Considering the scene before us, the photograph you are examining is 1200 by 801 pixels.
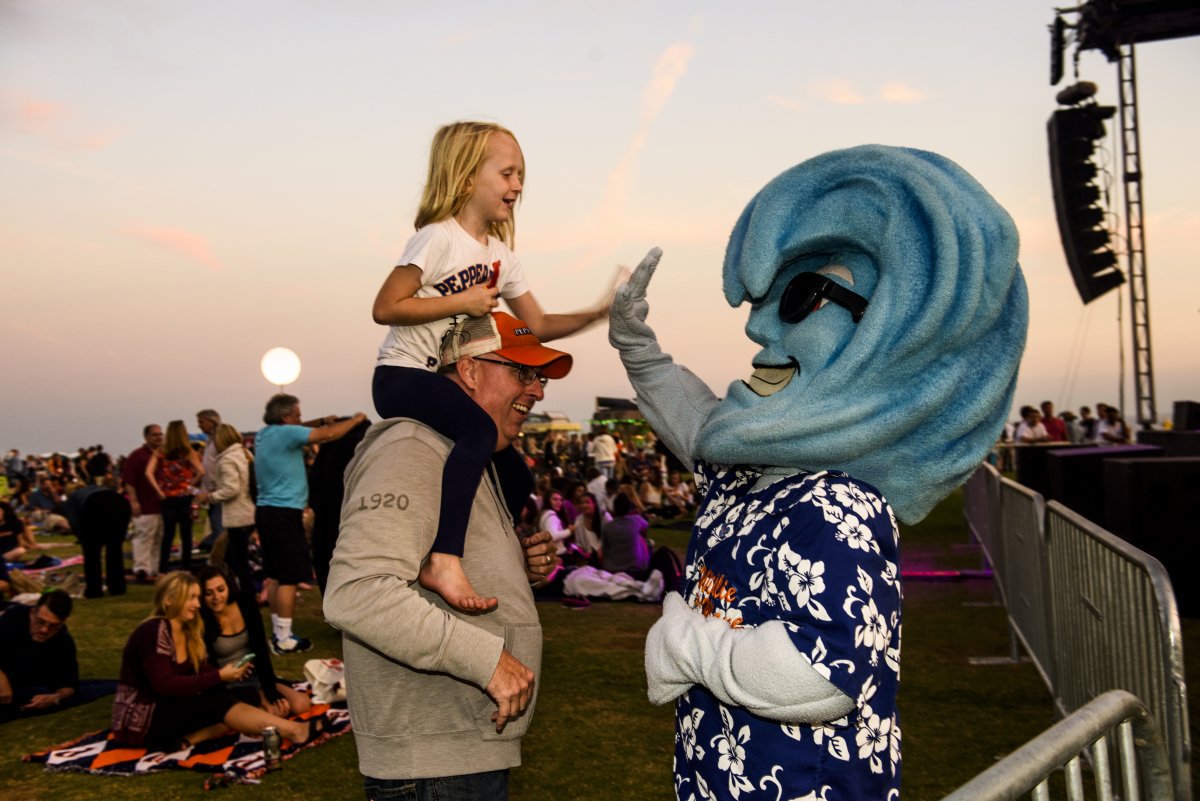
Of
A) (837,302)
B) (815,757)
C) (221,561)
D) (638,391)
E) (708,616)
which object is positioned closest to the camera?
(815,757)

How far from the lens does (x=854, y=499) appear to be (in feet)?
5.46

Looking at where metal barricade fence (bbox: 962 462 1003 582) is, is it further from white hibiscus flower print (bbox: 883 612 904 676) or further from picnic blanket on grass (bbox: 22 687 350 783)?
picnic blanket on grass (bbox: 22 687 350 783)

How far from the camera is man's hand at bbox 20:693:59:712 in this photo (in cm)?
621

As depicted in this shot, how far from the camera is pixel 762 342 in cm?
205

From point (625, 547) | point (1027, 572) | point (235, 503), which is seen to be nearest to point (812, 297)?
point (1027, 572)

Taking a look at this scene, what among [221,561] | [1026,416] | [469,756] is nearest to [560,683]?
[221,561]

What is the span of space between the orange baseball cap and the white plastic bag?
14.8 ft

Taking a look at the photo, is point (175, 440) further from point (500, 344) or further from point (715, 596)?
point (715, 596)

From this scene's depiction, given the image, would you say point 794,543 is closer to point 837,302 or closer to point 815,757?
point 815,757

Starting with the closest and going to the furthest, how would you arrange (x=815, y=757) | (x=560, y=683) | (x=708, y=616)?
(x=815, y=757), (x=708, y=616), (x=560, y=683)

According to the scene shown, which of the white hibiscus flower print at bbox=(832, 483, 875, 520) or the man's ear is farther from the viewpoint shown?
the man's ear

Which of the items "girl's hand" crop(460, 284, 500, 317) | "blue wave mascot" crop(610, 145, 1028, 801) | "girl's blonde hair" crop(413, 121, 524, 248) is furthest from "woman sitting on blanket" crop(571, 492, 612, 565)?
"blue wave mascot" crop(610, 145, 1028, 801)

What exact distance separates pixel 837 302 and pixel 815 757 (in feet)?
3.16

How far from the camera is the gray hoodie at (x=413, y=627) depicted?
6.35 feet
